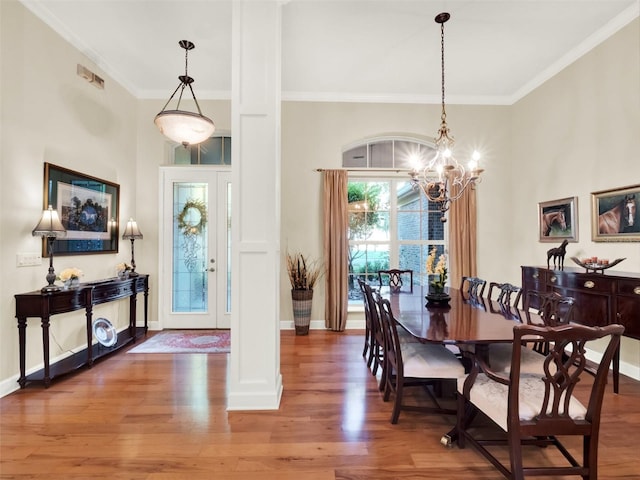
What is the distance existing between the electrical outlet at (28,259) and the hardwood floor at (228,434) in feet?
3.66

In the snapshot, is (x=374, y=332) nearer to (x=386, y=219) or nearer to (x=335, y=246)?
(x=335, y=246)

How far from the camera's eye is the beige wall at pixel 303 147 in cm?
280

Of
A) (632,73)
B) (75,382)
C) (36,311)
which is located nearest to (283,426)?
(75,382)

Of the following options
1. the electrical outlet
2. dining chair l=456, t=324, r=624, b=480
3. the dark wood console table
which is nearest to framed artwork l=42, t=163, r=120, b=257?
the electrical outlet

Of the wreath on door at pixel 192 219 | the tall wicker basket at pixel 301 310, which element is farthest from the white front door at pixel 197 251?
the tall wicker basket at pixel 301 310

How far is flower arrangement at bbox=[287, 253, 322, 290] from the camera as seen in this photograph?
4.52 m

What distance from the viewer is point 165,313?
4.66m

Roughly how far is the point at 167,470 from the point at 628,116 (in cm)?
490

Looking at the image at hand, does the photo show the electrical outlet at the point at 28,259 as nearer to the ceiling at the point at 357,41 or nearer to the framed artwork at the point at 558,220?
the ceiling at the point at 357,41

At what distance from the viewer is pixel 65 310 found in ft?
9.61

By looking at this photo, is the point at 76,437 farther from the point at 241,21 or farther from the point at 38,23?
the point at 38,23

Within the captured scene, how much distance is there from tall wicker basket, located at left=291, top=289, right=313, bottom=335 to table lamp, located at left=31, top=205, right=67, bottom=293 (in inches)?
104

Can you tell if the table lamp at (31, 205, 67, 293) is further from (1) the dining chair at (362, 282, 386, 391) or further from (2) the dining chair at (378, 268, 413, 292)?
(2) the dining chair at (378, 268, 413, 292)

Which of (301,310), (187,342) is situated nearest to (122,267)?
(187,342)
